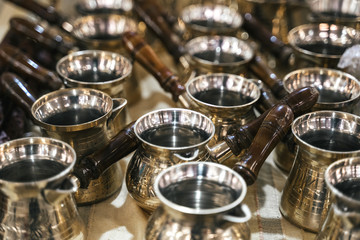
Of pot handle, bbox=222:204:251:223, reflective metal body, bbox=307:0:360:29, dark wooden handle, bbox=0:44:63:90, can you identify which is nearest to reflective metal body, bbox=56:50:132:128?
dark wooden handle, bbox=0:44:63:90

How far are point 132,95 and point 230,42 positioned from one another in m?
0.35

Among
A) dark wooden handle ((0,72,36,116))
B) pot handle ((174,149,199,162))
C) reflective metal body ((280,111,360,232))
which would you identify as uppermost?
dark wooden handle ((0,72,36,116))

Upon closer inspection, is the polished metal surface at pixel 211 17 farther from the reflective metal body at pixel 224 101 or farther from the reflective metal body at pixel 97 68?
the reflective metal body at pixel 224 101

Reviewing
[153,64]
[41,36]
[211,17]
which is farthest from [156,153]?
[211,17]

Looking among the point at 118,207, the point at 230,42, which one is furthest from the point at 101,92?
the point at 230,42

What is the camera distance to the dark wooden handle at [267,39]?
5.71 ft

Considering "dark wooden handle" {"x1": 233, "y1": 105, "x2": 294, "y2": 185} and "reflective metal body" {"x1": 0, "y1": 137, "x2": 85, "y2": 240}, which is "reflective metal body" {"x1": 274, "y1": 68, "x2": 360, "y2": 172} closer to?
"dark wooden handle" {"x1": 233, "y1": 105, "x2": 294, "y2": 185}

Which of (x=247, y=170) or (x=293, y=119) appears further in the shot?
(x=293, y=119)

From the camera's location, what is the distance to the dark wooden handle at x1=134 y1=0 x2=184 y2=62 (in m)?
1.71

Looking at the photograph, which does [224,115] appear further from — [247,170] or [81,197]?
[81,197]

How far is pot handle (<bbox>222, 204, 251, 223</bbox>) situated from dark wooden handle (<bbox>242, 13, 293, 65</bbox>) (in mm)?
976

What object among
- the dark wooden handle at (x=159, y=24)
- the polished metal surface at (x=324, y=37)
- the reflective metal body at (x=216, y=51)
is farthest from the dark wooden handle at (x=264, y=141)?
the dark wooden handle at (x=159, y=24)

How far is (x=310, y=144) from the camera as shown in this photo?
113 cm

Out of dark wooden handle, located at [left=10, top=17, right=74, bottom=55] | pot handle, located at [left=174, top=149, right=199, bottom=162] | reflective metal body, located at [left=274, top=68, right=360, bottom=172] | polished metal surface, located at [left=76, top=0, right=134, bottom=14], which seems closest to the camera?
pot handle, located at [left=174, top=149, right=199, bottom=162]
